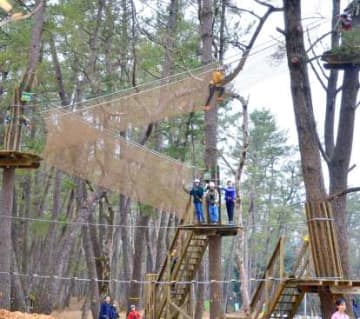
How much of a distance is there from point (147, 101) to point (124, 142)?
841mm

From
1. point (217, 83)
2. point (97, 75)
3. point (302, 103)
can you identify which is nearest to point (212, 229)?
point (217, 83)

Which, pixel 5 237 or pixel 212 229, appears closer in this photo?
pixel 212 229

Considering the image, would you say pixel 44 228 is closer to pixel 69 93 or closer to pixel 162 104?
pixel 69 93

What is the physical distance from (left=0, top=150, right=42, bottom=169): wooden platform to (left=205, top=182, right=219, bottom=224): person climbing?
9.72 feet

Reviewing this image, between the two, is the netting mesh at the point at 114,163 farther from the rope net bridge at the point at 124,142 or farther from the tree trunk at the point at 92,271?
the tree trunk at the point at 92,271

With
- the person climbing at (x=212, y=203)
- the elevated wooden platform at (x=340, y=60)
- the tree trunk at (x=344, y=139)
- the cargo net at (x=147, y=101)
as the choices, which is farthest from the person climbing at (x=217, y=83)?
the tree trunk at (x=344, y=139)

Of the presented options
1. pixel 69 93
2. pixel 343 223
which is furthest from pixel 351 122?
pixel 69 93

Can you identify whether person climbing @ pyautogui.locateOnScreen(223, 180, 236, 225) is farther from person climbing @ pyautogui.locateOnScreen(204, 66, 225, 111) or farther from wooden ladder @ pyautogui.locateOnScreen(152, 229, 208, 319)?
person climbing @ pyautogui.locateOnScreen(204, 66, 225, 111)

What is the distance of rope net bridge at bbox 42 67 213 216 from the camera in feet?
37.1

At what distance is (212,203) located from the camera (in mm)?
11320

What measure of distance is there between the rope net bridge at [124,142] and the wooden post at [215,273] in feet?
2.96

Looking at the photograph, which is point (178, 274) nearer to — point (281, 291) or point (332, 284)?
point (281, 291)

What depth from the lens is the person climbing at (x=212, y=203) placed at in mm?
11281

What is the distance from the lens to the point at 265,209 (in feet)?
150
